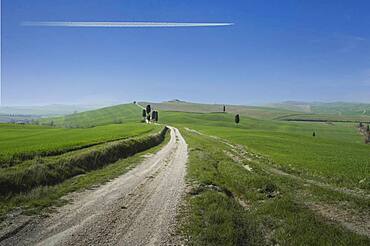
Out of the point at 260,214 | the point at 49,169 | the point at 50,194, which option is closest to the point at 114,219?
→ the point at 50,194

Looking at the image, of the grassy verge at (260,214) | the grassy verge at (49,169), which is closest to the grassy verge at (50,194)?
the grassy verge at (49,169)

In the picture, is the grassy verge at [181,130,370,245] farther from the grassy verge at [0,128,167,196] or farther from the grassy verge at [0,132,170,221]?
the grassy verge at [0,128,167,196]

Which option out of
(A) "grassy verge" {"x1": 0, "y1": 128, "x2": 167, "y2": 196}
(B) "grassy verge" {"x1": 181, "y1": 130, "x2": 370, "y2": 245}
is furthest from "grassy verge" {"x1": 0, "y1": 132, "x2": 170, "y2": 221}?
(B) "grassy verge" {"x1": 181, "y1": 130, "x2": 370, "y2": 245}

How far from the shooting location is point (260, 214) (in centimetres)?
1599

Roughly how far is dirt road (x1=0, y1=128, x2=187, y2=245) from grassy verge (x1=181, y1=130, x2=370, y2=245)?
1135mm

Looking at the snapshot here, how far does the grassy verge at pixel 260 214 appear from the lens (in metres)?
12.4

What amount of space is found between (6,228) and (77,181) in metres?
10.3

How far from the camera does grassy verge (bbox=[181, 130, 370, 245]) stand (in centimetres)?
1235

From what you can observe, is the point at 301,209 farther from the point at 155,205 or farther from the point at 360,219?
the point at 155,205

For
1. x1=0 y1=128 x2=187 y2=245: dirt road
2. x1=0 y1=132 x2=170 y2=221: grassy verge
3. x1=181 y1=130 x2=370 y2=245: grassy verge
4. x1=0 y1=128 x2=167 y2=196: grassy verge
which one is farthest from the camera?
x1=0 y1=128 x2=167 y2=196: grassy verge

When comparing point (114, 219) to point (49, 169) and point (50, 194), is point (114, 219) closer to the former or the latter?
Answer: point (50, 194)

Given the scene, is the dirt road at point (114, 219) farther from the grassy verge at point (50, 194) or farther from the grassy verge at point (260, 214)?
the grassy verge at point (260, 214)

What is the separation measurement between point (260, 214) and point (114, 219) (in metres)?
6.51

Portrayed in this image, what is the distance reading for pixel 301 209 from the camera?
16.7 meters
